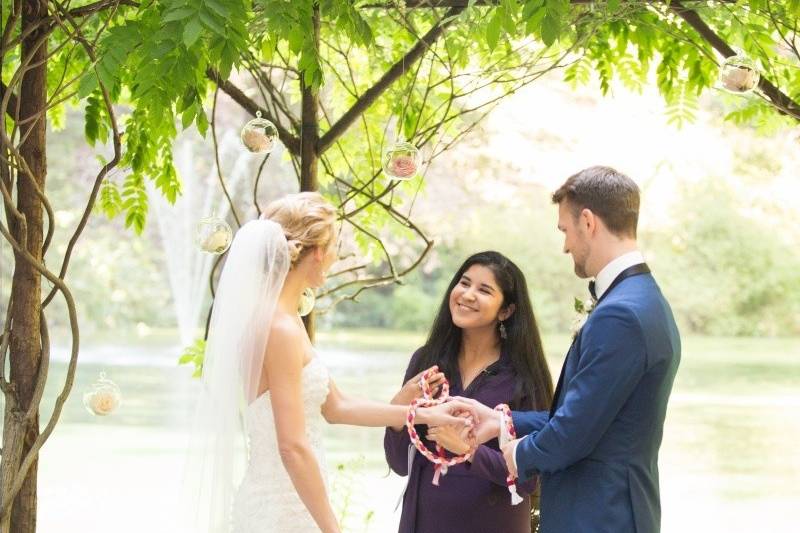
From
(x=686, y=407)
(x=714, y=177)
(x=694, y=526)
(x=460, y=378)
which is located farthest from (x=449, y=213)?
(x=460, y=378)

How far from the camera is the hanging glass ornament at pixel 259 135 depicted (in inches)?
144

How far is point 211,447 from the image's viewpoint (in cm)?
322

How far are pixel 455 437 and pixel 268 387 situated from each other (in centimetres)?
57

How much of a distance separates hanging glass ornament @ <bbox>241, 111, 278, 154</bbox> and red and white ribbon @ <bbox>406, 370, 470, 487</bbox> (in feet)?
2.96

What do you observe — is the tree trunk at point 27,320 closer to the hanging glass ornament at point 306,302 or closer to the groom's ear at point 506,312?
the hanging glass ornament at point 306,302

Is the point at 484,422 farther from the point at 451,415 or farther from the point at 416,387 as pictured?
the point at 416,387

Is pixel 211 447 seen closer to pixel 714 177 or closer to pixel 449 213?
pixel 449 213

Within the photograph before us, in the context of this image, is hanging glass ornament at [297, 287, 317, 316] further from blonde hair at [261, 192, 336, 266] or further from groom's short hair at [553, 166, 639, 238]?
groom's short hair at [553, 166, 639, 238]

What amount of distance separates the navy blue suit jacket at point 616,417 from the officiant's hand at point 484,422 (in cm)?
37

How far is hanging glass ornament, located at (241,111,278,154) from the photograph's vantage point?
12.0 ft

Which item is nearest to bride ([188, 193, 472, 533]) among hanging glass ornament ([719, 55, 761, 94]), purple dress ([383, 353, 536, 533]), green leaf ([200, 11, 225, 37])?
purple dress ([383, 353, 536, 533])

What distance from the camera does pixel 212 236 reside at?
12.1 ft

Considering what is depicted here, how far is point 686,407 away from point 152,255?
1178cm

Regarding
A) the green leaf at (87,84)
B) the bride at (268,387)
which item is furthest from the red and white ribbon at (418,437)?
the green leaf at (87,84)
